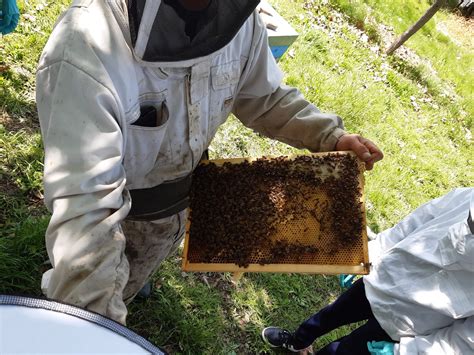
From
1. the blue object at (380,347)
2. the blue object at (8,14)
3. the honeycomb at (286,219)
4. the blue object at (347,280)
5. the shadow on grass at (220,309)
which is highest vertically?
the honeycomb at (286,219)

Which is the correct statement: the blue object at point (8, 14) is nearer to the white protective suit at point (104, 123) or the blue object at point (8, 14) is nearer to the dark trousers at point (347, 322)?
the white protective suit at point (104, 123)

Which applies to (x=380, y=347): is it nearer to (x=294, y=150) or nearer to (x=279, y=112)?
(x=279, y=112)

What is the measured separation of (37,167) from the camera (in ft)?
11.2

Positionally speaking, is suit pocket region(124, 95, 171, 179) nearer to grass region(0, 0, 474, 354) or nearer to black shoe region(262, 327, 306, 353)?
grass region(0, 0, 474, 354)

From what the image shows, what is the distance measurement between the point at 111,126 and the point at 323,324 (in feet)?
8.45

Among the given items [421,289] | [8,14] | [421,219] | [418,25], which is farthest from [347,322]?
[418,25]

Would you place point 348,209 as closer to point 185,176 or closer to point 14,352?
point 185,176

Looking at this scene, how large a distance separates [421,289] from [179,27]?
2.11 meters

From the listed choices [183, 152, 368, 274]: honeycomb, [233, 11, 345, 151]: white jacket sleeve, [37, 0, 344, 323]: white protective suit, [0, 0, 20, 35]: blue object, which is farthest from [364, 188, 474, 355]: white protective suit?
[0, 0, 20, 35]: blue object

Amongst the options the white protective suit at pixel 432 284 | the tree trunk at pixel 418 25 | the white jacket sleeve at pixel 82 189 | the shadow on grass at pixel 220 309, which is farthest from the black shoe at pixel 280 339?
the tree trunk at pixel 418 25

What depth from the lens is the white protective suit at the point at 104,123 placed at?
1359mm

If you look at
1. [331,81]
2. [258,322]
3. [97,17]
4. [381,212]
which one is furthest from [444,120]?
[97,17]

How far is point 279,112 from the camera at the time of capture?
2549 millimetres

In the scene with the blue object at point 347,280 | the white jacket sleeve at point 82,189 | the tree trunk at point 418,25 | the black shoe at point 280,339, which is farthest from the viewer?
the tree trunk at point 418,25
